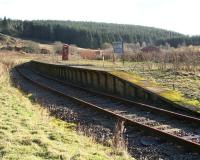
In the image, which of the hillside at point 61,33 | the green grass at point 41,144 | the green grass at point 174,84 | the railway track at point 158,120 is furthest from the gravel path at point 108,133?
the hillside at point 61,33

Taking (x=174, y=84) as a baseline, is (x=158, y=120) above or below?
below

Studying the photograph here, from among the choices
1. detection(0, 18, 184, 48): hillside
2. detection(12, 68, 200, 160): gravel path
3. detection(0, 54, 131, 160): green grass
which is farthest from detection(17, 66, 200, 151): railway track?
detection(0, 18, 184, 48): hillside

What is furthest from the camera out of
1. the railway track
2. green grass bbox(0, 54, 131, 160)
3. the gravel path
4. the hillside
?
the hillside

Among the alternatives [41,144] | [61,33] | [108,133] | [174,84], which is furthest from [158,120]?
[61,33]

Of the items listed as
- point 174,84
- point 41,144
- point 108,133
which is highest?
point 41,144

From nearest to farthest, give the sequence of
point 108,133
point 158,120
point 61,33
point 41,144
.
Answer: point 41,144, point 108,133, point 158,120, point 61,33

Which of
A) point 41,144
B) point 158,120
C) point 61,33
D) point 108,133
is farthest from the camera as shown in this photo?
point 61,33

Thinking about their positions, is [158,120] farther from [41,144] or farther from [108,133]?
[41,144]

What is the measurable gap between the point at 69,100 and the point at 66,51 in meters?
29.0

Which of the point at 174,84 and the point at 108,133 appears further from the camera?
the point at 174,84

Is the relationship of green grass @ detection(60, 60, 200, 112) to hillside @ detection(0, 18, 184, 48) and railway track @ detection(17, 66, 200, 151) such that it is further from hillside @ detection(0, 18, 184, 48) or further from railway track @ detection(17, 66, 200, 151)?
hillside @ detection(0, 18, 184, 48)

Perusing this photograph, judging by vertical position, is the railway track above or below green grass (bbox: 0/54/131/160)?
below

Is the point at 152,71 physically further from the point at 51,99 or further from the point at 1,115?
the point at 1,115

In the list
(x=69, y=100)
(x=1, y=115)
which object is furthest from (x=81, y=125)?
(x=69, y=100)
